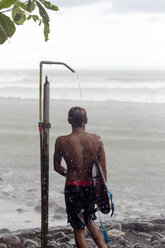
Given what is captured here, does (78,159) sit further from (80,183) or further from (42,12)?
(42,12)

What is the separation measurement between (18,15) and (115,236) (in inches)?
133

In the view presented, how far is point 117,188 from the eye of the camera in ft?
27.4

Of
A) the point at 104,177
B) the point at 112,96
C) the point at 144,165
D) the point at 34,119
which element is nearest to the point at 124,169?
the point at 144,165

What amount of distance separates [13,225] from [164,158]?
19.0ft

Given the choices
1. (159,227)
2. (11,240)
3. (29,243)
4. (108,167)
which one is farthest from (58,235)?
(108,167)

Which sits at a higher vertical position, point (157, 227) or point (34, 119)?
point (34, 119)

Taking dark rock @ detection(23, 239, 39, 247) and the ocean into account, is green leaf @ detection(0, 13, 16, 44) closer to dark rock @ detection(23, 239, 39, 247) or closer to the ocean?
dark rock @ detection(23, 239, 39, 247)

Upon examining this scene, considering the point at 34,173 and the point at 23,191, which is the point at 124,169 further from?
the point at 23,191

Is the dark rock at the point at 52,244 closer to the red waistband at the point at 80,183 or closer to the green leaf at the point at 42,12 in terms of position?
the red waistband at the point at 80,183

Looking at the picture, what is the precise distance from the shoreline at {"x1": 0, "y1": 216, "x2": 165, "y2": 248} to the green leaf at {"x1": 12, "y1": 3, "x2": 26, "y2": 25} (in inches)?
115

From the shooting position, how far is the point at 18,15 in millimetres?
3006

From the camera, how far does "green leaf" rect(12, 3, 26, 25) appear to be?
2994 millimetres

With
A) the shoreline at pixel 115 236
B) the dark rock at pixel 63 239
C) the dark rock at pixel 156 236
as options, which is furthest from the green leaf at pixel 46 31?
the dark rock at pixel 156 236

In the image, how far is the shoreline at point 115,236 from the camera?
5195mm
